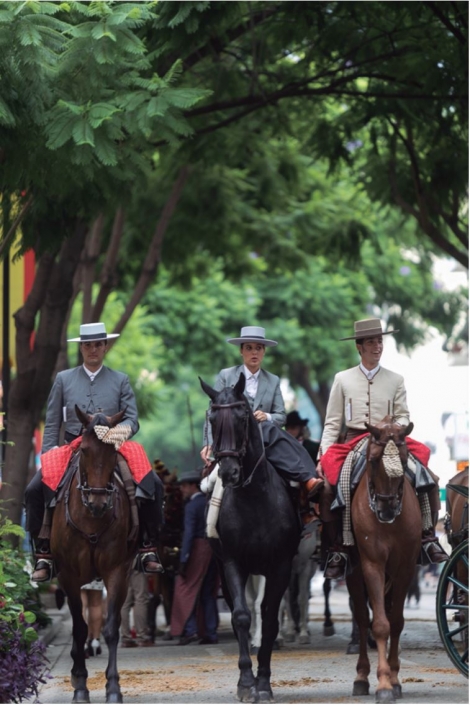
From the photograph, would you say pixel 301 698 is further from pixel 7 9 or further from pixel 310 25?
pixel 310 25

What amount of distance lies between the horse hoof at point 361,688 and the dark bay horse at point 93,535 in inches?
75.7

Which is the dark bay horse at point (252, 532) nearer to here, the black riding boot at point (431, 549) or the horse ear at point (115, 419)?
the horse ear at point (115, 419)

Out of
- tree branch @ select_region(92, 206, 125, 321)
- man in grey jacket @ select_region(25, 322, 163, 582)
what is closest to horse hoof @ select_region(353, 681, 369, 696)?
man in grey jacket @ select_region(25, 322, 163, 582)

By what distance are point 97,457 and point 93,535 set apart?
755 millimetres

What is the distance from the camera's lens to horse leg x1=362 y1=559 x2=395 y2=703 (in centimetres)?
1103

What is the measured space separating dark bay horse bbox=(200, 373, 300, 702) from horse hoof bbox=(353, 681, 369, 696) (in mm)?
725

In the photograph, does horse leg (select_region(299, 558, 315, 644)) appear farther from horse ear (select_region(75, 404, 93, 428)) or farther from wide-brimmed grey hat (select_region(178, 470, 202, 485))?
horse ear (select_region(75, 404, 93, 428))

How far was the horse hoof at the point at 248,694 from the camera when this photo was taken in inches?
451

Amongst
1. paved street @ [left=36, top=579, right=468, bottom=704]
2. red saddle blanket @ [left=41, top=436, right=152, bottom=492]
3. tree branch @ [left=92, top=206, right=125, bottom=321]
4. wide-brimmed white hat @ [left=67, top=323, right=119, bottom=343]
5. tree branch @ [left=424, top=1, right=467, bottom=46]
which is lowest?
paved street @ [left=36, top=579, right=468, bottom=704]

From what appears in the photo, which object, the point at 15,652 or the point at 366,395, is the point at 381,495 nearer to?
the point at 366,395

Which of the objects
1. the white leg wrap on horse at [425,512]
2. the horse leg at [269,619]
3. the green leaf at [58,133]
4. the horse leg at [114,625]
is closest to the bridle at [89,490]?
Result: the horse leg at [114,625]

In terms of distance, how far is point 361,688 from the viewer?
39.0ft

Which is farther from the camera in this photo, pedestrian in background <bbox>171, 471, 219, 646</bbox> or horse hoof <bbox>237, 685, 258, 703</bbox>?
pedestrian in background <bbox>171, 471, 219, 646</bbox>

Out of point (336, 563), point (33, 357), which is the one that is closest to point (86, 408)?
point (336, 563)
